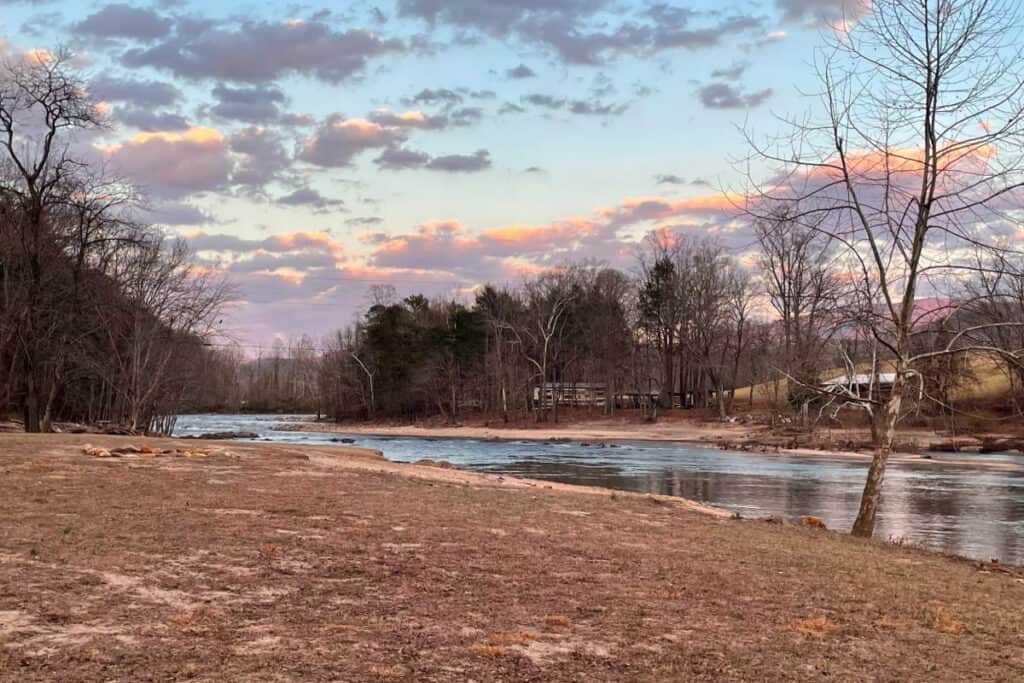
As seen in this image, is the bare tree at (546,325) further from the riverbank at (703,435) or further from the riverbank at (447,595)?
the riverbank at (447,595)

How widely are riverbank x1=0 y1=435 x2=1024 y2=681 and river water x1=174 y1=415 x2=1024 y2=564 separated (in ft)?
22.1

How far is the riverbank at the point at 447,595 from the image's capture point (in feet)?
18.3

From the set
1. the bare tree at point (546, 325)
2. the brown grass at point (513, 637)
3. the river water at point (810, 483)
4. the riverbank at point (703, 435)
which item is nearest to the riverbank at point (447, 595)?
the brown grass at point (513, 637)

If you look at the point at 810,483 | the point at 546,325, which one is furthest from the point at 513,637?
the point at 546,325

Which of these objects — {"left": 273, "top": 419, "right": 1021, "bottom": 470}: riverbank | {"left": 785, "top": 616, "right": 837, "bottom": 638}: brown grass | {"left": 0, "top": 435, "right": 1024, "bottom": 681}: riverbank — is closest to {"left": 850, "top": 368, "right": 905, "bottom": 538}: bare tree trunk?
{"left": 0, "top": 435, "right": 1024, "bottom": 681}: riverbank

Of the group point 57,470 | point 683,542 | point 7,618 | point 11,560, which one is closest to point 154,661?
point 7,618

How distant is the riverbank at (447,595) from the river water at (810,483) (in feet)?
22.1

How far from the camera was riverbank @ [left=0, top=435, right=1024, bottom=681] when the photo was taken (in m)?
5.57

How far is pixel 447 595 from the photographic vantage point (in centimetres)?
756

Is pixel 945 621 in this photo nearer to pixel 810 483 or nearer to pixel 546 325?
pixel 810 483

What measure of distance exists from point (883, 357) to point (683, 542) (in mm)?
7599

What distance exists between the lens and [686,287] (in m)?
72.2

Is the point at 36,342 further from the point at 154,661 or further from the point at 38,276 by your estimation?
the point at 154,661

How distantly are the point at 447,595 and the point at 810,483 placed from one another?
24.7m
